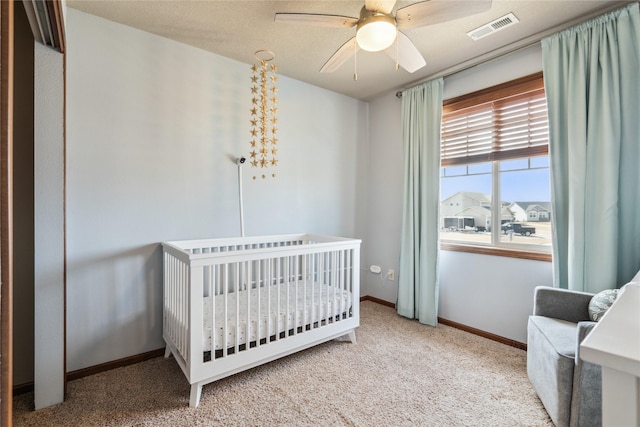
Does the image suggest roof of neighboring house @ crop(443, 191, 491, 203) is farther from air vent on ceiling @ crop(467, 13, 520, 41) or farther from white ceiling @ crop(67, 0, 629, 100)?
air vent on ceiling @ crop(467, 13, 520, 41)

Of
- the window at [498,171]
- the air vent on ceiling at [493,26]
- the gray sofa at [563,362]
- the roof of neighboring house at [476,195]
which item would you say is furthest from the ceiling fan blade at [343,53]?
the gray sofa at [563,362]

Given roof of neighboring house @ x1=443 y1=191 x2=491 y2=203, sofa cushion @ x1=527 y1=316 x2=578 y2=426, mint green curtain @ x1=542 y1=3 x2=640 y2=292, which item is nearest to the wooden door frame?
sofa cushion @ x1=527 y1=316 x2=578 y2=426

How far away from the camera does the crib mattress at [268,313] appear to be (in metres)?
1.84

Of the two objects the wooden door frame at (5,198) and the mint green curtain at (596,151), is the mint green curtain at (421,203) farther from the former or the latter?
the wooden door frame at (5,198)

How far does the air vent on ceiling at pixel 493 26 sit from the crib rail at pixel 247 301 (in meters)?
1.80

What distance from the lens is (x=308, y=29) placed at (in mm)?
2156

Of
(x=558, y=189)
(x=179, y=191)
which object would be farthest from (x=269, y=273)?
(x=558, y=189)

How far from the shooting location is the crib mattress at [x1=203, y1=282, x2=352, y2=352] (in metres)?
1.84

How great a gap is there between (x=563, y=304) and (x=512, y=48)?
1.95 meters

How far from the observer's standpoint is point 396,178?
337cm

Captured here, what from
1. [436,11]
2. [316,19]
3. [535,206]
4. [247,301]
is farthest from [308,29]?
[535,206]

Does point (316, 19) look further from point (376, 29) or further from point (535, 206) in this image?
point (535, 206)

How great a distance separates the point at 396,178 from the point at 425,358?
184cm

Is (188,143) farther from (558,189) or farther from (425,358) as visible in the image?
(558,189)
